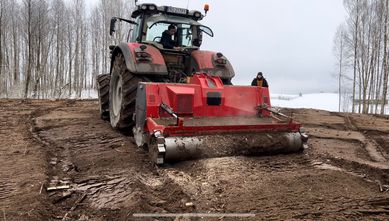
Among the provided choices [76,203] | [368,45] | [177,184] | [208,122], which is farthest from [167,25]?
[368,45]

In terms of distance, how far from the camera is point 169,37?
7.01 meters

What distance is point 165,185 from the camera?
4.25 metres

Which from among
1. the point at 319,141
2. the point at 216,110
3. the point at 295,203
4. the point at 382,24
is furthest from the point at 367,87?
the point at 295,203

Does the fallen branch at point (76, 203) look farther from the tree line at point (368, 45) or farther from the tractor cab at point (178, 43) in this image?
the tree line at point (368, 45)

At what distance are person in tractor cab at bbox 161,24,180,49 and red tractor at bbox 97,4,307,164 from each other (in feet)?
0.24

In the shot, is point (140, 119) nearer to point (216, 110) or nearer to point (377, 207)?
point (216, 110)

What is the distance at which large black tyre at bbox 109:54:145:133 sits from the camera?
6.11m

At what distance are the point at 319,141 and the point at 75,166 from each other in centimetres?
438

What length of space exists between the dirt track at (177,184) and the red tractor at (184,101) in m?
0.23

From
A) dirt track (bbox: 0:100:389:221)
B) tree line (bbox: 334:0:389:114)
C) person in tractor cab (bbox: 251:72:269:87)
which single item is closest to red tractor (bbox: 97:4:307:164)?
dirt track (bbox: 0:100:389:221)

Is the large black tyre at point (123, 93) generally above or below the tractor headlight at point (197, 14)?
below

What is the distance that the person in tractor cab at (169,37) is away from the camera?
6941 millimetres

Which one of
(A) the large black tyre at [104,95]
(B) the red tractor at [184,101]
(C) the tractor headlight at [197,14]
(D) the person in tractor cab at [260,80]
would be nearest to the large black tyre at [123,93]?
(B) the red tractor at [184,101]

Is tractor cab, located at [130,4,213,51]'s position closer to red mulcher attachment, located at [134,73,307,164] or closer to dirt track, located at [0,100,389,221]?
red mulcher attachment, located at [134,73,307,164]
